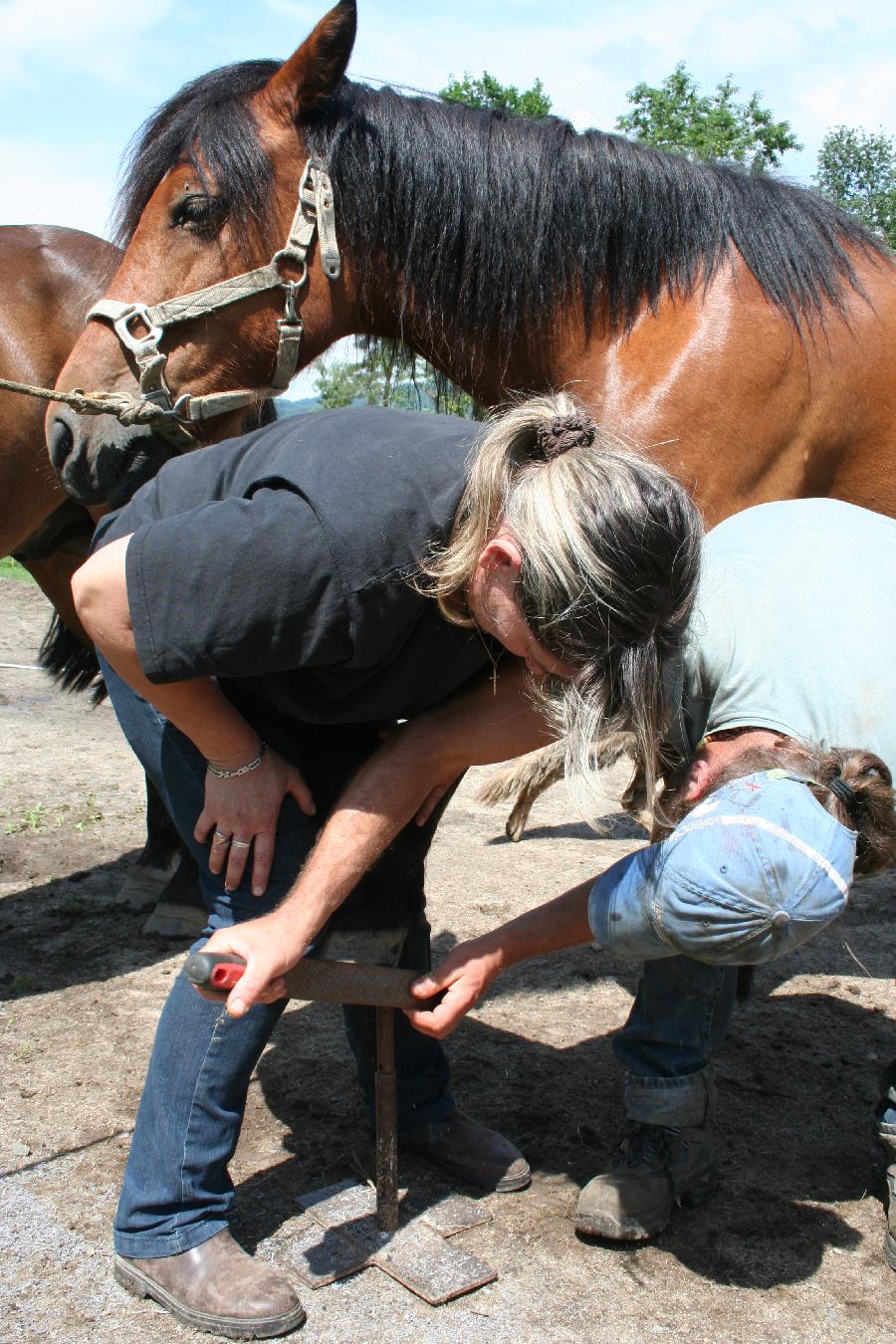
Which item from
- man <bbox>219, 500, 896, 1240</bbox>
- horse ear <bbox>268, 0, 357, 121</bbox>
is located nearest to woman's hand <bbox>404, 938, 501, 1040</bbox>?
man <bbox>219, 500, 896, 1240</bbox>

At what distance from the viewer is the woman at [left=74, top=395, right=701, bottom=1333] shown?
153 cm

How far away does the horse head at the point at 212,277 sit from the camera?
8.87 ft

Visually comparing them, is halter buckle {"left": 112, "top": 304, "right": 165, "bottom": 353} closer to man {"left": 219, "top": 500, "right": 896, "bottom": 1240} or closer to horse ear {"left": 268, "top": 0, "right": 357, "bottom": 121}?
horse ear {"left": 268, "top": 0, "right": 357, "bottom": 121}

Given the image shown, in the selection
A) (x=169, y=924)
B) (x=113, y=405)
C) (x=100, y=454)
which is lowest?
(x=169, y=924)

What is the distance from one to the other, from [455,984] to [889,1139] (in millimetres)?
938

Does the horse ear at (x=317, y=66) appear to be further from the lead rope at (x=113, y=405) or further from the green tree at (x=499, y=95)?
the green tree at (x=499, y=95)

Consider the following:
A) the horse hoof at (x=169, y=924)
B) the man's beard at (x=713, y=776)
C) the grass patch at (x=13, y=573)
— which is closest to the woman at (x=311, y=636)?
the man's beard at (x=713, y=776)

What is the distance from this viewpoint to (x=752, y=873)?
1.46 meters

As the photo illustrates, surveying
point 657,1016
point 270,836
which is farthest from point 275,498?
point 657,1016

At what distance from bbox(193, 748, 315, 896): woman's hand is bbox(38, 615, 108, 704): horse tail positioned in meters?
2.39

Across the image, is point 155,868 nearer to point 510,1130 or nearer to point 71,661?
point 71,661

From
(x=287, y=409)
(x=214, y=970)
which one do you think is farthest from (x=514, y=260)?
(x=287, y=409)

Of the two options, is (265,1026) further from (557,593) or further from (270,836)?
(557,593)

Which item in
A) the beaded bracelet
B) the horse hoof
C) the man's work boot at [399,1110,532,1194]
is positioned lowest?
the horse hoof
